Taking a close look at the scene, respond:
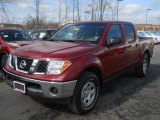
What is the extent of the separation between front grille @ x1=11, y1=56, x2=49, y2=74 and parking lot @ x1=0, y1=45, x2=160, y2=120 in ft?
2.90

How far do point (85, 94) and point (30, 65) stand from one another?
3.95 feet

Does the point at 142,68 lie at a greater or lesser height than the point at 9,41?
lesser

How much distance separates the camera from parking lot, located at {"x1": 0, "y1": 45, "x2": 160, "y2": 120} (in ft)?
16.6

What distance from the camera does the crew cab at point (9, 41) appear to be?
30.5 feet

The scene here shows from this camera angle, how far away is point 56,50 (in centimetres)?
498

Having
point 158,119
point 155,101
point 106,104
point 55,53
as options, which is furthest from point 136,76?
point 55,53

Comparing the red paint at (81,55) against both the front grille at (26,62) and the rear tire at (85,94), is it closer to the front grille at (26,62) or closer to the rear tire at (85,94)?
the front grille at (26,62)

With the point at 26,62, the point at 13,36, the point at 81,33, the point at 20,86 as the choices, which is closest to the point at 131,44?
the point at 81,33

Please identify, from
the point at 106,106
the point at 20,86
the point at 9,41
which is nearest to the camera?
the point at 20,86

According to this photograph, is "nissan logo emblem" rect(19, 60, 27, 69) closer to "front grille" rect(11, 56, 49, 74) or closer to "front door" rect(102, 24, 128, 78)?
"front grille" rect(11, 56, 49, 74)

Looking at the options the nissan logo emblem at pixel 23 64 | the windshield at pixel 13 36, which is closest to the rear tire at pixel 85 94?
the nissan logo emblem at pixel 23 64

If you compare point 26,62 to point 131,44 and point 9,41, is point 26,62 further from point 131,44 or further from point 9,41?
point 9,41

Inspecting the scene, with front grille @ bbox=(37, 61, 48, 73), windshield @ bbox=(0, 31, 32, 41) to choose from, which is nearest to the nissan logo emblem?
front grille @ bbox=(37, 61, 48, 73)

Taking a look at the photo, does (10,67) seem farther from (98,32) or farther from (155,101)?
(155,101)
